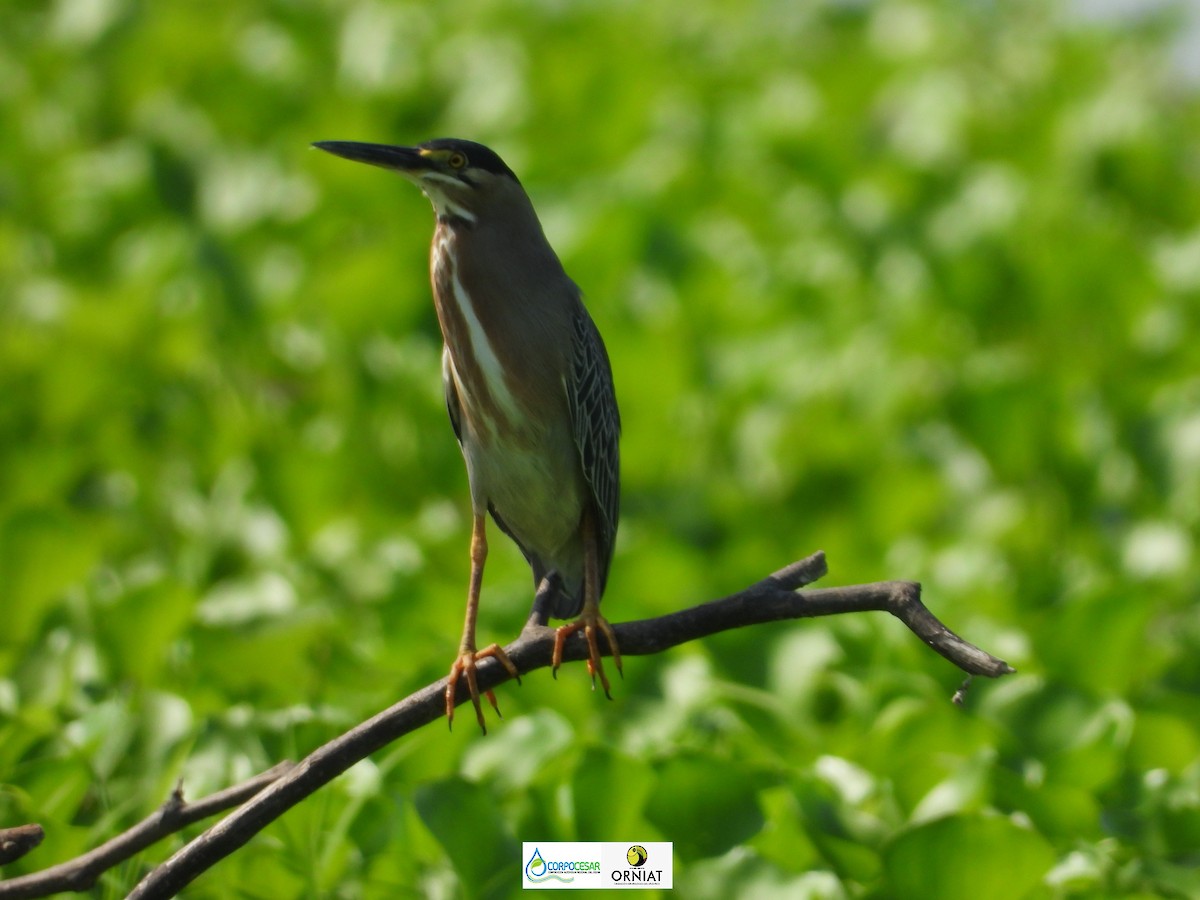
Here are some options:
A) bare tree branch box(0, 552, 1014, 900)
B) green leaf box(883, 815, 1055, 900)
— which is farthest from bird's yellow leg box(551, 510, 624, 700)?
green leaf box(883, 815, 1055, 900)

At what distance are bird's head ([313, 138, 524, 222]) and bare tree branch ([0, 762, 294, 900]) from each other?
2.43 ft

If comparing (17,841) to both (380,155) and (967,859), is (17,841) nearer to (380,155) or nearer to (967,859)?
(380,155)

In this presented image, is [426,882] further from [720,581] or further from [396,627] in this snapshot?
[720,581]

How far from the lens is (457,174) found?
1.86 m

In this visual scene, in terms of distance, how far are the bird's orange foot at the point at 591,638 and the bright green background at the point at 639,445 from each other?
0.33m

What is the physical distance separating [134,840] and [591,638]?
620 mm

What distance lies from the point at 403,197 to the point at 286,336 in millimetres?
776

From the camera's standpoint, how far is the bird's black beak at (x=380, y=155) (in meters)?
1.72

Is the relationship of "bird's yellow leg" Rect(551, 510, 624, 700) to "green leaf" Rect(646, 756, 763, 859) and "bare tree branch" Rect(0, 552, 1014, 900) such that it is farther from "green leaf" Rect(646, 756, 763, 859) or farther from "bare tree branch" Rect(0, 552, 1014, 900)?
"green leaf" Rect(646, 756, 763, 859)

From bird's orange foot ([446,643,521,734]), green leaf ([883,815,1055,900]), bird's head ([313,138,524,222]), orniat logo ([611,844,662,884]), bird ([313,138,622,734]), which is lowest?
green leaf ([883,815,1055,900])

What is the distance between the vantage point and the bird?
1.86 m

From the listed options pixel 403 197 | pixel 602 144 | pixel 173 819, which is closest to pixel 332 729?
pixel 173 819

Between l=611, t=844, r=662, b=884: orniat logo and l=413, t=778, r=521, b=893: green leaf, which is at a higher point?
l=413, t=778, r=521, b=893: green leaf

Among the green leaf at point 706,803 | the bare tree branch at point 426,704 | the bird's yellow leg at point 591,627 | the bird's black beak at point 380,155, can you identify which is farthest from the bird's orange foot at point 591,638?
the bird's black beak at point 380,155
